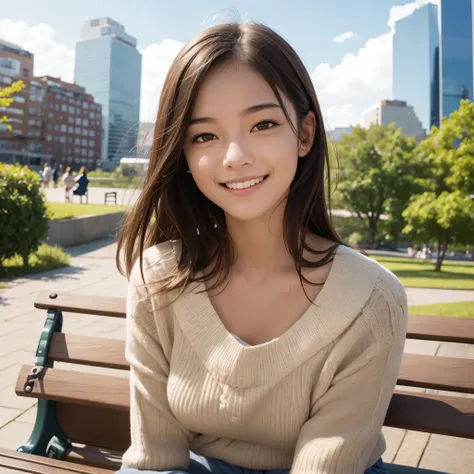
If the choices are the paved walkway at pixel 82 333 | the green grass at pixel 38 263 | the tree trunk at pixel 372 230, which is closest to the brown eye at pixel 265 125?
the paved walkway at pixel 82 333

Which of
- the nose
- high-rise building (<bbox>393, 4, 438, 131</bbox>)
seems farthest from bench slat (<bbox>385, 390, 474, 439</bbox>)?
high-rise building (<bbox>393, 4, 438, 131</bbox>)

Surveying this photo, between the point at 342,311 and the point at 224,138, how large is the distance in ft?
1.84

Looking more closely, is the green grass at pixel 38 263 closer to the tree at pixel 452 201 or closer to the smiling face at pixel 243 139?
the smiling face at pixel 243 139

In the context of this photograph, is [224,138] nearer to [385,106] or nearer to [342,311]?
[342,311]

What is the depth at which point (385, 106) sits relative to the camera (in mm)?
109500

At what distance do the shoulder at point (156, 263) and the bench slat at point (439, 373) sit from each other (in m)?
→ 0.80

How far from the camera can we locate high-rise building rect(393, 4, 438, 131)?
137125 mm

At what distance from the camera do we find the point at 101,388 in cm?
→ 200

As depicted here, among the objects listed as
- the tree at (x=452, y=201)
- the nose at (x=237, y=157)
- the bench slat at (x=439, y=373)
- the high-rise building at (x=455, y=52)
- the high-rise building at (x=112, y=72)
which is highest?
the high-rise building at (x=112, y=72)

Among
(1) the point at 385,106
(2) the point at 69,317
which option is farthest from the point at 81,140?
(2) the point at 69,317

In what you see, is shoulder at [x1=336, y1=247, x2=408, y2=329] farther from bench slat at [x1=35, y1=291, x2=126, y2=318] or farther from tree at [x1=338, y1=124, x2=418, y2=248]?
tree at [x1=338, y1=124, x2=418, y2=248]

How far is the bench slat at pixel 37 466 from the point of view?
5.88ft

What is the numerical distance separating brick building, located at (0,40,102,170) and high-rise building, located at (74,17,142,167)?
163ft

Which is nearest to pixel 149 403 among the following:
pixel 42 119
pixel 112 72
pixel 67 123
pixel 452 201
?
pixel 452 201
